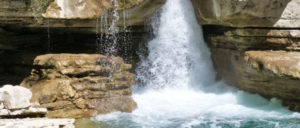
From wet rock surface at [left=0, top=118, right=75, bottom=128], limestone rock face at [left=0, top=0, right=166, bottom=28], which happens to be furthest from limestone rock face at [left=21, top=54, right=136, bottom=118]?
limestone rock face at [left=0, top=0, right=166, bottom=28]

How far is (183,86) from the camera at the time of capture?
41.6 ft

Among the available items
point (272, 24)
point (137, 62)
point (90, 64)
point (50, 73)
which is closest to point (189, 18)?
point (137, 62)

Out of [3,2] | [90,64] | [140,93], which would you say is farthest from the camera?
[140,93]

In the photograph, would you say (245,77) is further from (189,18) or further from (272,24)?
(189,18)

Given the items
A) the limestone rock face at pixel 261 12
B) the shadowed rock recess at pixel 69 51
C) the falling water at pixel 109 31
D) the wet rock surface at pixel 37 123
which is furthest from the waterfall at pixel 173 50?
the wet rock surface at pixel 37 123

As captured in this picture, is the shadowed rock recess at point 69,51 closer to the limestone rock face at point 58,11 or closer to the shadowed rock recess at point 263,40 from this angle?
the limestone rock face at point 58,11

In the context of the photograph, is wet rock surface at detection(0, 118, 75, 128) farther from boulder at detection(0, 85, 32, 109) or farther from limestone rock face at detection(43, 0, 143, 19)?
limestone rock face at detection(43, 0, 143, 19)

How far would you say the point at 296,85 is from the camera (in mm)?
9734

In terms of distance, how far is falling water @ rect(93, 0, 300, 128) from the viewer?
32.6ft

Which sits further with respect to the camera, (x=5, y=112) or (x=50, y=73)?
(x=50, y=73)

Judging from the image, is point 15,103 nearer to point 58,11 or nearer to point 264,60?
point 58,11

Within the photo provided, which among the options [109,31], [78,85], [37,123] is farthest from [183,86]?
[37,123]

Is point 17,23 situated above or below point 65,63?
above

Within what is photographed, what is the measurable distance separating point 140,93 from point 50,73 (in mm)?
3376
